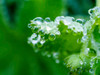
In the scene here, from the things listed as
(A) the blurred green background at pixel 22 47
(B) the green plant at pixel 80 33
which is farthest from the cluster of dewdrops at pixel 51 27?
(A) the blurred green background at pixel 22 47

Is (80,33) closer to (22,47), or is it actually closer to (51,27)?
(51,27)

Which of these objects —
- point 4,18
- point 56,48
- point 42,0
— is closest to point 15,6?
point 4,18

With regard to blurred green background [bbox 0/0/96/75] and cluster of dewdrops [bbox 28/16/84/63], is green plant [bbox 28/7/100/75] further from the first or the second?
blurred green background [bbox 0/0/96/75]

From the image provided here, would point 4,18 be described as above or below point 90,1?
below

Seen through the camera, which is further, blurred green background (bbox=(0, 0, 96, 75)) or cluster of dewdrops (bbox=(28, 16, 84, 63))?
blurred green background (bbox=(0, 0, 96, 75))

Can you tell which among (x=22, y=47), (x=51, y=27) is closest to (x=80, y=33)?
(x=51, y=27)

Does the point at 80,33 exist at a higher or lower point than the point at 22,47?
lower

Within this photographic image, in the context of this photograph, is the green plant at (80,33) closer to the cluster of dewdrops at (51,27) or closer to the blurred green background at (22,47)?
the cluster of dewdrops at (51,27)

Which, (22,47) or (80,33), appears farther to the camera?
(22,47)

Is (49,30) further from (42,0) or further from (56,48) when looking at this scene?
(42,0)

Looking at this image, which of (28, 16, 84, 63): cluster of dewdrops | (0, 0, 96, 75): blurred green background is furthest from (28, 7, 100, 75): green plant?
(0, 0, 96, 75): blurred green background

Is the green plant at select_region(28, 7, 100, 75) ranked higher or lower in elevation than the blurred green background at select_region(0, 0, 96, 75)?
lower
